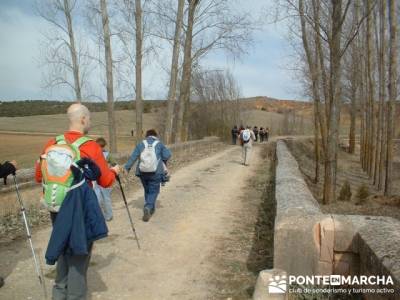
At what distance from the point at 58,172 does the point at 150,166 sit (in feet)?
14.2

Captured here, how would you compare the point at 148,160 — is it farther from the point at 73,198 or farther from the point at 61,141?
the point at 73,198

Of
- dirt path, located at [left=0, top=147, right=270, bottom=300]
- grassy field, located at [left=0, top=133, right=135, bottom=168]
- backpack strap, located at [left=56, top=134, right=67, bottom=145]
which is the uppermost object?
backpack strap, located at [left=56, top=134, right=67, bottom=145]

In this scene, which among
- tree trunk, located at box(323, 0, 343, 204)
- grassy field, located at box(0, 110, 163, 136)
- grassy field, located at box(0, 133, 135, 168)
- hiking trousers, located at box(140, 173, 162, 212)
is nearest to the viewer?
hiking trousers, located at box(140, 173, 162, 212)

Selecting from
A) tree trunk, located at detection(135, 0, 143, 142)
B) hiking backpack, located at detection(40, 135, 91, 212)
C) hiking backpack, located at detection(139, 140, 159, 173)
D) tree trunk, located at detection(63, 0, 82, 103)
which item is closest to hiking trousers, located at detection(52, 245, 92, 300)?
hiking backpack, located at detection(40, 135, 91, 212)

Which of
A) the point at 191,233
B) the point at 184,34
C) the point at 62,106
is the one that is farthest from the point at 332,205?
the point at 62,106

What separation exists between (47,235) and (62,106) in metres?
113

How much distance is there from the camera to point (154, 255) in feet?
21.1

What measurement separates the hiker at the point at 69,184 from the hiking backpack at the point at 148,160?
13.1 feet

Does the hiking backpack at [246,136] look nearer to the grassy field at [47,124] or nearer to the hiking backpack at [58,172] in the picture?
the hiking backpack at [58,172]

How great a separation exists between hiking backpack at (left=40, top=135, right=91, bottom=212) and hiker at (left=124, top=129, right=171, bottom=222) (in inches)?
164

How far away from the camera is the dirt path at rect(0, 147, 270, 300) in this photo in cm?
517

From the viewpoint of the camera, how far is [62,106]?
115m

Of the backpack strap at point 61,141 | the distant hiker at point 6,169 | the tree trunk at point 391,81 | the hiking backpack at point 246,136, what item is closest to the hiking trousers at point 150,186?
the distant hiker at point 6,169

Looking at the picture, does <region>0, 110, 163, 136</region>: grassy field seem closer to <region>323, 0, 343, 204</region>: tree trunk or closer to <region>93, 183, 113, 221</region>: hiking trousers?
<region>323, 0, 343, 204</region>: tree trunk
